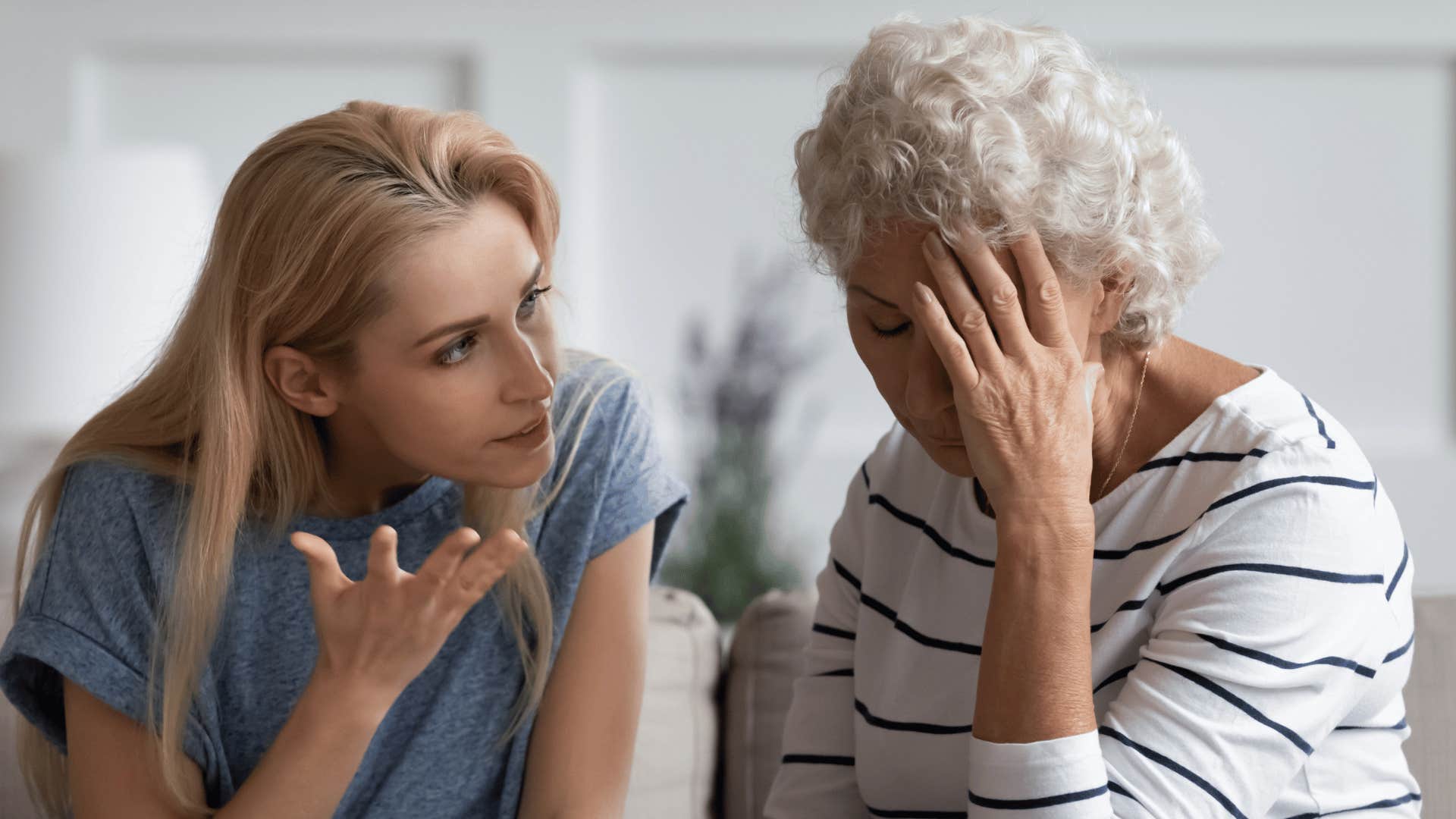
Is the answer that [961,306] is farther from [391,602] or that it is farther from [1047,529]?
[391,602]

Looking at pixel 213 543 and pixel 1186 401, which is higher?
pixel 1186 401

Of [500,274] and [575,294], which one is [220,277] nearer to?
[500,274]

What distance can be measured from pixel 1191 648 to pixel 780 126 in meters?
2.12

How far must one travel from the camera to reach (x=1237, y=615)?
104cm

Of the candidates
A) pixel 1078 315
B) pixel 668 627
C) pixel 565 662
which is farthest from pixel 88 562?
pixel 1078 315

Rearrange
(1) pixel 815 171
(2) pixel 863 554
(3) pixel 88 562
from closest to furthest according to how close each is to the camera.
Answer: (1) pixel 815 171, (3) pixel 88 562, (2) pixel 863 554

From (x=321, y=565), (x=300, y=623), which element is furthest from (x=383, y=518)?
(x=321, y=565)

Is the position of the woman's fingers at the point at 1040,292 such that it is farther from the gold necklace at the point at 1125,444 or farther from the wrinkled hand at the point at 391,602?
the wrinkled hand at the point at 391,602

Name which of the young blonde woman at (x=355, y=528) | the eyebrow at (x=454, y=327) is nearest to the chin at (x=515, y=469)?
the young blonde woman at (x=355, y=528)

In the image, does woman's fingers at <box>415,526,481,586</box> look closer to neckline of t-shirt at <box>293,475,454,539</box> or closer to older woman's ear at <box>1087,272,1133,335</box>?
neckline of t-shirt at <box>293,475,454,539</box>

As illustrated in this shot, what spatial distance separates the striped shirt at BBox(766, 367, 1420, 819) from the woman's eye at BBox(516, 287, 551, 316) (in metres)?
0.45

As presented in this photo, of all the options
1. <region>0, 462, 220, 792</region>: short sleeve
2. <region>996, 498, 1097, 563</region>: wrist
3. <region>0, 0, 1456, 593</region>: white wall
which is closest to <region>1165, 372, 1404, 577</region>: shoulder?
<region>996, 498, 1097, 563</region>: wrist

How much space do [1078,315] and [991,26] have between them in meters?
0.26

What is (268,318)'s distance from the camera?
1.23 m
